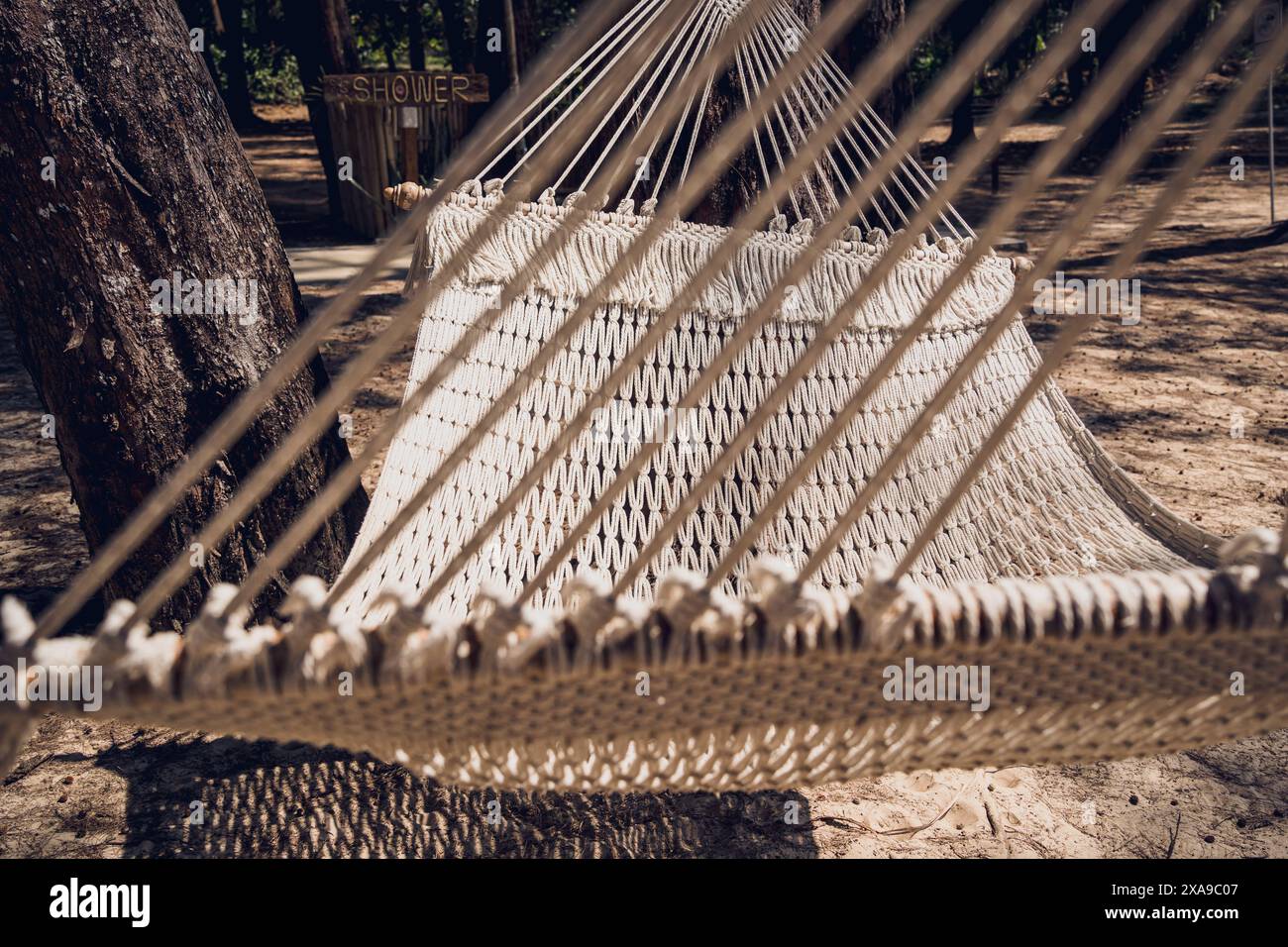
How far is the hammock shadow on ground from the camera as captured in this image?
1604 millimetres

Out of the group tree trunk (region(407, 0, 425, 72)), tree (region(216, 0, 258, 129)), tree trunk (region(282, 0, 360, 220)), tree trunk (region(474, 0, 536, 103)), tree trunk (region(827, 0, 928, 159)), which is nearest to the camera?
tree trunk (region(827, 0, 928, 159))

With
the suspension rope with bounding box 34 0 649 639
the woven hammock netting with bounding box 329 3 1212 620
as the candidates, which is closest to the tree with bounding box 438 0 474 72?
the woven hammock netting with bounding box 329 3 1212 620

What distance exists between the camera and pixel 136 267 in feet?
5.94

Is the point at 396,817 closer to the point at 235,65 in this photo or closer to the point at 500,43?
the point at 500,43

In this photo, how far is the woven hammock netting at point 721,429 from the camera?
1799mm

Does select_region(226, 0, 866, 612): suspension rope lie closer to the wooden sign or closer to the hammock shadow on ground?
the hammock shadow on ground

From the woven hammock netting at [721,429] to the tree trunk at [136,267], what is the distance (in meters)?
0.30

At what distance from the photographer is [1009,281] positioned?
214cm

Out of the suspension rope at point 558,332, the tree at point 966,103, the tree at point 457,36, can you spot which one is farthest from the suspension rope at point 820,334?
the tree at point 457,36

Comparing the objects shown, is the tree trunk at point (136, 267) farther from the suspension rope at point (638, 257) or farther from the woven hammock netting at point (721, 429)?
the suspension rope at point (638, 257)

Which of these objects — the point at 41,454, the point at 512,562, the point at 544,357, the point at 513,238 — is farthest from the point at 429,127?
the point at 544,357

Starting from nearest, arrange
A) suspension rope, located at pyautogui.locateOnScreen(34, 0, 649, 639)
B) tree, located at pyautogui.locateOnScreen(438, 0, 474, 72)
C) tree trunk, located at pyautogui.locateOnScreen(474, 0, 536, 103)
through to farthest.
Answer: suspension rope, located at pyautogui.locateOnScreen(34, 0, 649, 639)
tree trunk, located at pyautogui.locateOnScreen(474, 0, 536, 103)
tree, located at pyautogui.locateOnScreen(438, 0, 474, 72)

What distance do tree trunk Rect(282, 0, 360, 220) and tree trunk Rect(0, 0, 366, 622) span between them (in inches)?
161

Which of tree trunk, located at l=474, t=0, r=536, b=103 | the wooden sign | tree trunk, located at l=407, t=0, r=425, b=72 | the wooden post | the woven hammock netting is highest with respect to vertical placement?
tree trunk, located at l=407, t=0, r=425, b=72
